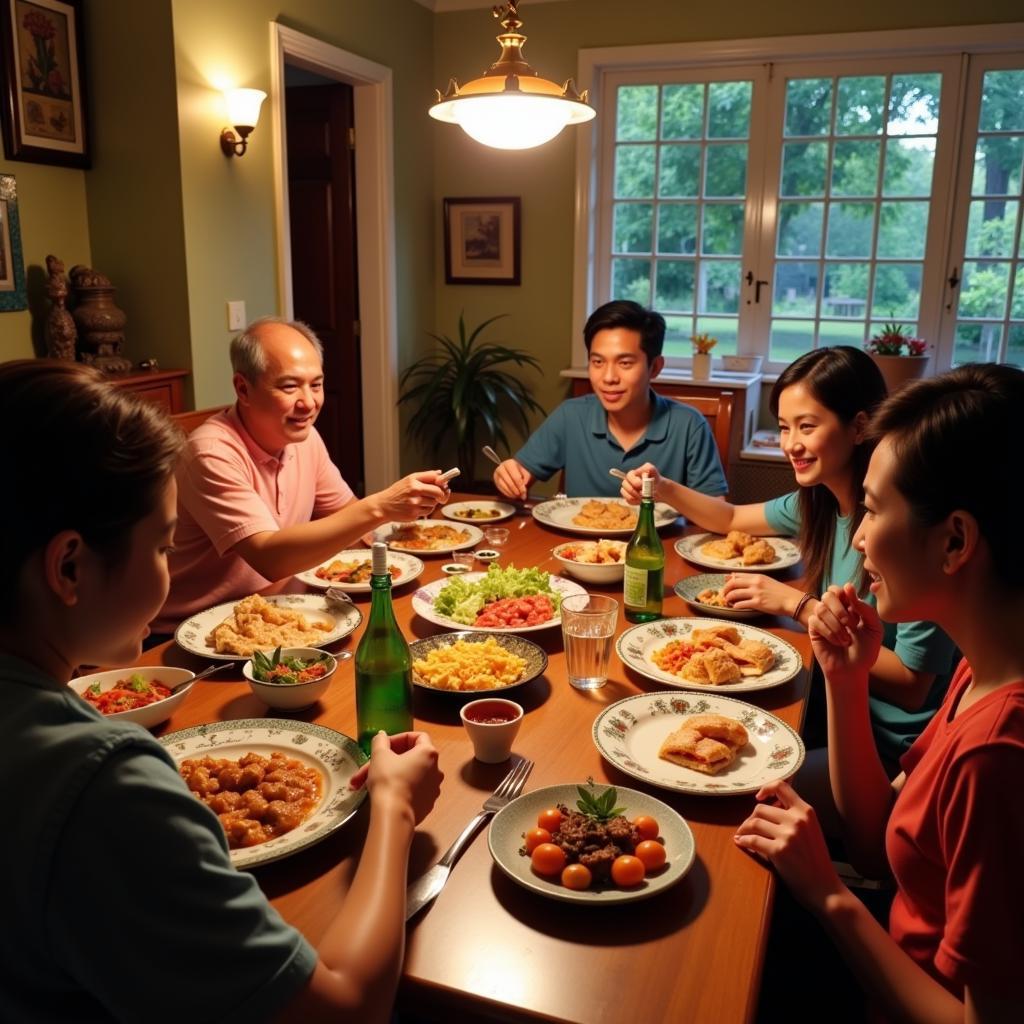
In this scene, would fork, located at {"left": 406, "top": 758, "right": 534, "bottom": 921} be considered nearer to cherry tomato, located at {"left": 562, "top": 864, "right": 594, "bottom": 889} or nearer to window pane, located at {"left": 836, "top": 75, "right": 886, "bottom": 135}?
cherry tomato, located at {"left": 562, "top": 864, "right": 594, "bottom": 889}

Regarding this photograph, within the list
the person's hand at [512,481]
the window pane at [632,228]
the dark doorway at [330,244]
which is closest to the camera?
the person's hand at [512,481]

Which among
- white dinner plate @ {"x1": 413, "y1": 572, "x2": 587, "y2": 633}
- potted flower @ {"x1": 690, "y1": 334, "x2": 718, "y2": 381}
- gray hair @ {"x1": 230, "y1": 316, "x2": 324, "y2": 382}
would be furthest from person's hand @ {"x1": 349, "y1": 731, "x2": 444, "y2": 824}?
potted flower @ {"x1": 690, "y1": 334, "x2": 718, "y2": 381}

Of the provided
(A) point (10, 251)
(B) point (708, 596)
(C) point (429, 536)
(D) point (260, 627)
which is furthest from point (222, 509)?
(A) point (10, 251)

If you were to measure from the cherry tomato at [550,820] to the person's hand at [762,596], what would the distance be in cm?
87

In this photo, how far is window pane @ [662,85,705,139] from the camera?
4820mm

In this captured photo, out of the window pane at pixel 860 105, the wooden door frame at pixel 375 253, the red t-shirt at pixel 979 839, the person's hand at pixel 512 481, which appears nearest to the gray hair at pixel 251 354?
the person's hand at pixel 512 481

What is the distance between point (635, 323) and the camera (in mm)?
2975

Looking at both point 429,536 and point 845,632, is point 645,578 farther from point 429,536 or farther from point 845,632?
point 429,536

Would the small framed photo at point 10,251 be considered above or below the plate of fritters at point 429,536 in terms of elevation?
above

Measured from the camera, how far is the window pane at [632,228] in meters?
5.06

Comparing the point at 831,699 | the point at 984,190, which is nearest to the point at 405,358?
the point at 984,190

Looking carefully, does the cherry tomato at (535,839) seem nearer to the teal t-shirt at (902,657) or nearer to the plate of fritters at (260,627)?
the plate of fritters at (260,627)

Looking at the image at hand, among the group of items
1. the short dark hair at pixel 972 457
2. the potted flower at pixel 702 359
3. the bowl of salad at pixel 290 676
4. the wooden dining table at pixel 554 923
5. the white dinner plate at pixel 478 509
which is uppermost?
the short dark hair at pixel 972 457

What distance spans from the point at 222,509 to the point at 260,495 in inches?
8.9
